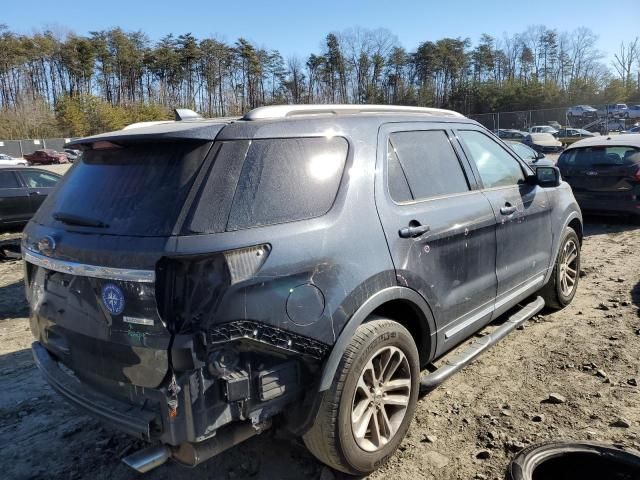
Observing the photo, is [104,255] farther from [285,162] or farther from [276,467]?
[276,467]

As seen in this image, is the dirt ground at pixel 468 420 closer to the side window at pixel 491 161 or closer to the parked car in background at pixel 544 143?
the side window at pixel 491 161

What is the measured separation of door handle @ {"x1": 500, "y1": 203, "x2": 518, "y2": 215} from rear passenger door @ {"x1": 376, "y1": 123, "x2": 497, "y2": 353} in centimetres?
16

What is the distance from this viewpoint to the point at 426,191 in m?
3.32


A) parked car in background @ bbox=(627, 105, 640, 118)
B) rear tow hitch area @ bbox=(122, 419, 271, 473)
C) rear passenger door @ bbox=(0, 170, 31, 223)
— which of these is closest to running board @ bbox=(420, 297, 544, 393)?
rear tow hitch area @ bbox=(122, 419, 271, 473)

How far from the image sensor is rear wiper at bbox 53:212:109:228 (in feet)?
8.12

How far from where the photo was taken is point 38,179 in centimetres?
1222

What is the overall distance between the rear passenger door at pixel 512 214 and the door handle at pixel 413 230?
1.03 metres

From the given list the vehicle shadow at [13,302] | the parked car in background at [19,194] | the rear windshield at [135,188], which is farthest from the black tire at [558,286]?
the parked car in background at [19,194]

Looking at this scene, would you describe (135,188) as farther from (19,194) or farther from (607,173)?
(19,194)

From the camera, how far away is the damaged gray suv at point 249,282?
2.17 meters

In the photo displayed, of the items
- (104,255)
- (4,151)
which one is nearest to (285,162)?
(104,255)

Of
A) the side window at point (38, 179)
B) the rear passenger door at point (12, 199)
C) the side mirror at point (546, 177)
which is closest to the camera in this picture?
the side mirror at point (546, 177)

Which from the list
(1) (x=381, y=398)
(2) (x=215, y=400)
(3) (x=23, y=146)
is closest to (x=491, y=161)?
(1) (x=381, y=398)

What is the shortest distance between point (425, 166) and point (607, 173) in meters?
7.21
